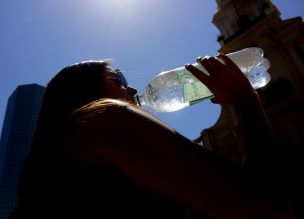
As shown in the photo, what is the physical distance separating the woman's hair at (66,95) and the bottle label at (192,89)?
5.75 ft

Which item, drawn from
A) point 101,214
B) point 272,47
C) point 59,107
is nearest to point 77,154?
point 101,214

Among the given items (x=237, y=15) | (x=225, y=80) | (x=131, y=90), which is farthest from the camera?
(x=237, y=15)

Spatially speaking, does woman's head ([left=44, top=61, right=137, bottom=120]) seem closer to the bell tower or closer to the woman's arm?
the woman's arm

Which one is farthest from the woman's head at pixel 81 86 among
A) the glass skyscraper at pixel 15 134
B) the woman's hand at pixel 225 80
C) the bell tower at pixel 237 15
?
the glass skyscraper at pixel 15 134

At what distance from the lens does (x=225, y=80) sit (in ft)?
4.95

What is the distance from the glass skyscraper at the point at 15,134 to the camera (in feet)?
254

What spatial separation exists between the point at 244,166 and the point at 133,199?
471 millimetres

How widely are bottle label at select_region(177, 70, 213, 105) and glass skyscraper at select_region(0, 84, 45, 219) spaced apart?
243 feet

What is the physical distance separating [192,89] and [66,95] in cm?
226

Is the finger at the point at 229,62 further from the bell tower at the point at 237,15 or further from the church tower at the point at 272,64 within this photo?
the bell tower at the point at 237,15

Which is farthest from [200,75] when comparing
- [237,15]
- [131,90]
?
[237,15]

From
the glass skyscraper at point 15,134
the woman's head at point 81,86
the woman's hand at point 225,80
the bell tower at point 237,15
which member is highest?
the glass skyscraper at point 15,134

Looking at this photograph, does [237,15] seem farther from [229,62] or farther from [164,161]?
[164,161]

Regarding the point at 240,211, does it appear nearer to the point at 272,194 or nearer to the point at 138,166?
the point at 272,194
